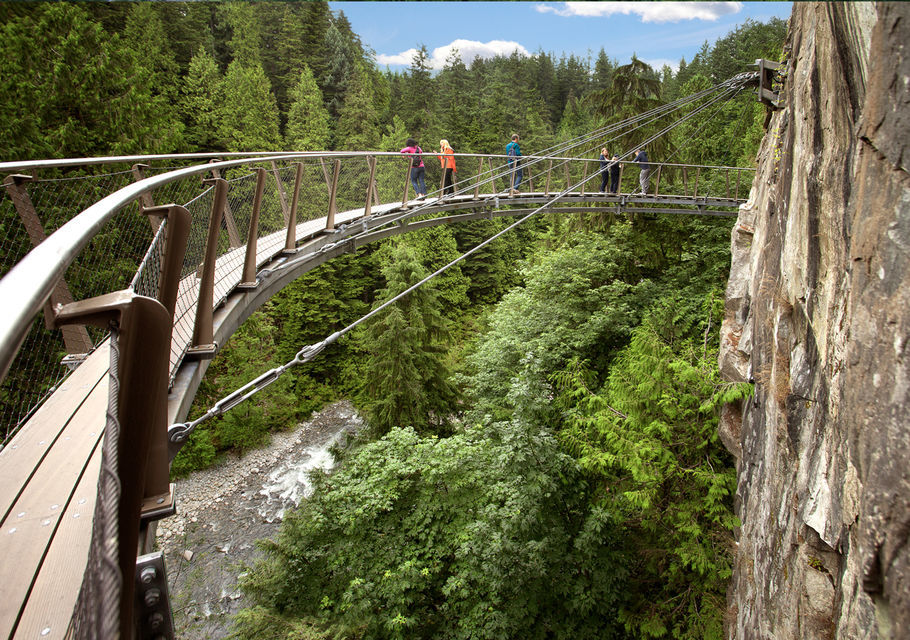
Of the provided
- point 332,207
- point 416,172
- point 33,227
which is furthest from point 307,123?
point 33,227

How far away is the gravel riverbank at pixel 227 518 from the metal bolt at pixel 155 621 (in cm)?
866

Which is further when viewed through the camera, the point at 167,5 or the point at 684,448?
the point at 167,5

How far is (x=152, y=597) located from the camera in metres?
1.37

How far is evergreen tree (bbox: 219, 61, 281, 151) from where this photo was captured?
2533 centimetres

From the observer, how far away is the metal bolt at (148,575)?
1.34 meters

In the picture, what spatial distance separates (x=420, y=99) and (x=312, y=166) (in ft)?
116

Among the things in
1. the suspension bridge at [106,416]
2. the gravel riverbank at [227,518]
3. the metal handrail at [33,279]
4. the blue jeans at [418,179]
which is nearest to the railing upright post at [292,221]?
the suspension bridge at [106,416]

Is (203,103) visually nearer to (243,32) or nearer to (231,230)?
(243,32)

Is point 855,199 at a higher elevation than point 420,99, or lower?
lower

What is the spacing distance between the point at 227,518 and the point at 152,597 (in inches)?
585

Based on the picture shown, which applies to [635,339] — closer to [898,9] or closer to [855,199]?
[855,199]

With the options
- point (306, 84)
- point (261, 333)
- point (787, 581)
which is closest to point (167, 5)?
point (306, 84)

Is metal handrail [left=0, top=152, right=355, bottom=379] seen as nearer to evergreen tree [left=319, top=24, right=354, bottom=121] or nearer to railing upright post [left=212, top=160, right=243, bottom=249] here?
railing upright post [left=212, top=160, right=243, bottom=249]

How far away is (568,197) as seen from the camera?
11.0 m
